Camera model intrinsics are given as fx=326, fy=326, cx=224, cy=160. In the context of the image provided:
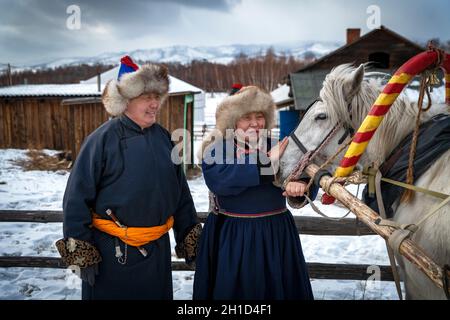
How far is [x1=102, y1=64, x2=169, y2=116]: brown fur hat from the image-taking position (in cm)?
225

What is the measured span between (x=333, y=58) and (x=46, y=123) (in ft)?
40.8

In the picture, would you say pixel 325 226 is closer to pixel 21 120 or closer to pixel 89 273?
pixel 89 273

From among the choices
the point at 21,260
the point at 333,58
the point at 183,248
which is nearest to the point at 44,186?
the point at 21,260

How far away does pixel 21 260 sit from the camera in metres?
3.62

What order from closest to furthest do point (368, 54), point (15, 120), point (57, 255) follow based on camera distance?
point (57, 255) < point (368, 54) < point (15, 120)

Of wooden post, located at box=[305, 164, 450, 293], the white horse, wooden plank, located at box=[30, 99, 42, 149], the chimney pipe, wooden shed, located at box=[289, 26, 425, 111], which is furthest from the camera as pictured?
the chimney pipe

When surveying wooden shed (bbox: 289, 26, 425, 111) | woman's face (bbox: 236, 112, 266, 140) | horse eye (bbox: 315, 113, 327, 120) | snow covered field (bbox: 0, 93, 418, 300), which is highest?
wooden shed (bbox: 289, 26, 425, 111)

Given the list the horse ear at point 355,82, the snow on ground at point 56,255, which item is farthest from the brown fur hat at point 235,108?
the snow on ground at point 56,255

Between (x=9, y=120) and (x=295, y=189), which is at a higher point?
(x=9, y=120)

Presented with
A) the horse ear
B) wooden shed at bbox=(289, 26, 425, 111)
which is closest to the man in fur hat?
the horse ear

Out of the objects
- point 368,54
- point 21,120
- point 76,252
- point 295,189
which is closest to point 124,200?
point 76,252

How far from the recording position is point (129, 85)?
2248 millimetres

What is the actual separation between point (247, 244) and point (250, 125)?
31.9 inches

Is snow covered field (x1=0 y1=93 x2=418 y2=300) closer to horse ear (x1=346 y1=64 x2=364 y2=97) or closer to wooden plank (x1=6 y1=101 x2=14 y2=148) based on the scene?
horse ear (x1=346 y1=64 x2=364 y2=97)
